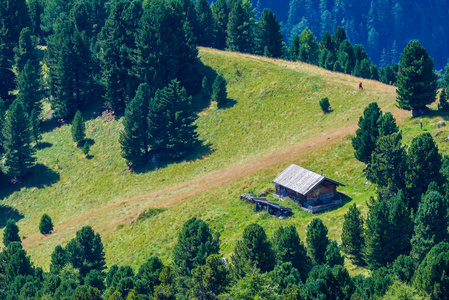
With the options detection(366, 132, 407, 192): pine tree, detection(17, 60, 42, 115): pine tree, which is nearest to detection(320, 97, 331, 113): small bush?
detection(366, 132, 407, 192): pine tree

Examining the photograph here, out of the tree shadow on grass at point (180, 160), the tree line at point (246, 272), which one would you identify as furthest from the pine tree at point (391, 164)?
the tree shadow on grass at point (180, 160)

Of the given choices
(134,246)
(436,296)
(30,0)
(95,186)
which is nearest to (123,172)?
(95,186)

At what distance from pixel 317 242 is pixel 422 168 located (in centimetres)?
1487

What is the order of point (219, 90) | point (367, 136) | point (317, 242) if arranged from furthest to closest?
point (219, 90) → point (367, 136) → point (317, 242)

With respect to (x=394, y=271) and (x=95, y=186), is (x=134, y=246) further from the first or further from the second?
(x=394, y=271)

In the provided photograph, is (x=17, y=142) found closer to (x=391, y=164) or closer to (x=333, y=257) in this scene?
(x=391, y=164)

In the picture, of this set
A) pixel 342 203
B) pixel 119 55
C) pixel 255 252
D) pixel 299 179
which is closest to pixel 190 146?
pixel 119 55

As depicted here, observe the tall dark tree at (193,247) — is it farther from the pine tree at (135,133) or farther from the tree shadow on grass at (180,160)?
the pine tree at (135,133)

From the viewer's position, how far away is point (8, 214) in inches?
4008

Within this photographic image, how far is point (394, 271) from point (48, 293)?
3501cm

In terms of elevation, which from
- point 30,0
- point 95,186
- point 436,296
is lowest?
point 95,186

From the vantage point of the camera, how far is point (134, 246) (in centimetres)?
7756

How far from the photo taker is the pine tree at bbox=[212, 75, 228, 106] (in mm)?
110312

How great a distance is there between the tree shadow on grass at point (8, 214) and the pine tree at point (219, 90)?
133 feet
